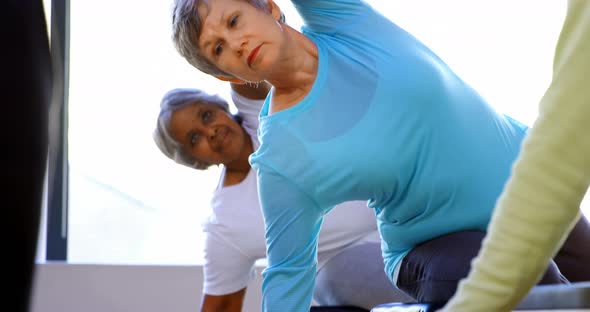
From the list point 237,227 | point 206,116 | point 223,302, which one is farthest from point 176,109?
point 223,302

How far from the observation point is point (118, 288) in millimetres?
2844

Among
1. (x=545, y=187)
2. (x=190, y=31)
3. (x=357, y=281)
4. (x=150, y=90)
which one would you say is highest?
(x=545, y=187)

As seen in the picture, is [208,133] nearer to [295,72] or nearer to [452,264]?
[295,72]

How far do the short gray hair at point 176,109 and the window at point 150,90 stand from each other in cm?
59

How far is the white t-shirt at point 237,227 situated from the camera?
2.14m

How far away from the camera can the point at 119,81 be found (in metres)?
2.94

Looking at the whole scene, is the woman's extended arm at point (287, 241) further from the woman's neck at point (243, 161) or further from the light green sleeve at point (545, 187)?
the light green sleeve at point (545, 187)

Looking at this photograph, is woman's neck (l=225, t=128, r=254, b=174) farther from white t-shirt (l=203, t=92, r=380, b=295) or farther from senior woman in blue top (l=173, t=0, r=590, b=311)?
senior woman in blue top (l=173, t=0, r=590, b=311)

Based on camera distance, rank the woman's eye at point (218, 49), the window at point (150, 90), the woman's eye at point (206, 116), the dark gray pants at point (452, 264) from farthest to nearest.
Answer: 1. the window at point (150, 90)
2. the woman's eye at point (206, 116)
3. the woman's eye at point (218, 49)
4. the dark gray pants at point (452, 264)

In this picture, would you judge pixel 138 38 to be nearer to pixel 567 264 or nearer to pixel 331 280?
pixel 331 280

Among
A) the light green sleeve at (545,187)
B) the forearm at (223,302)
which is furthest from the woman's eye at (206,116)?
the light green sleeve at (545,187)

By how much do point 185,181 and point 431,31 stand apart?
1.08 meters

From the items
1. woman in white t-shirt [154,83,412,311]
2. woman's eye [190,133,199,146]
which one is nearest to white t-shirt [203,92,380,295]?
woman in white t-shirt [154,83,412,311]

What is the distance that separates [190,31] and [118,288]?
169 cm
